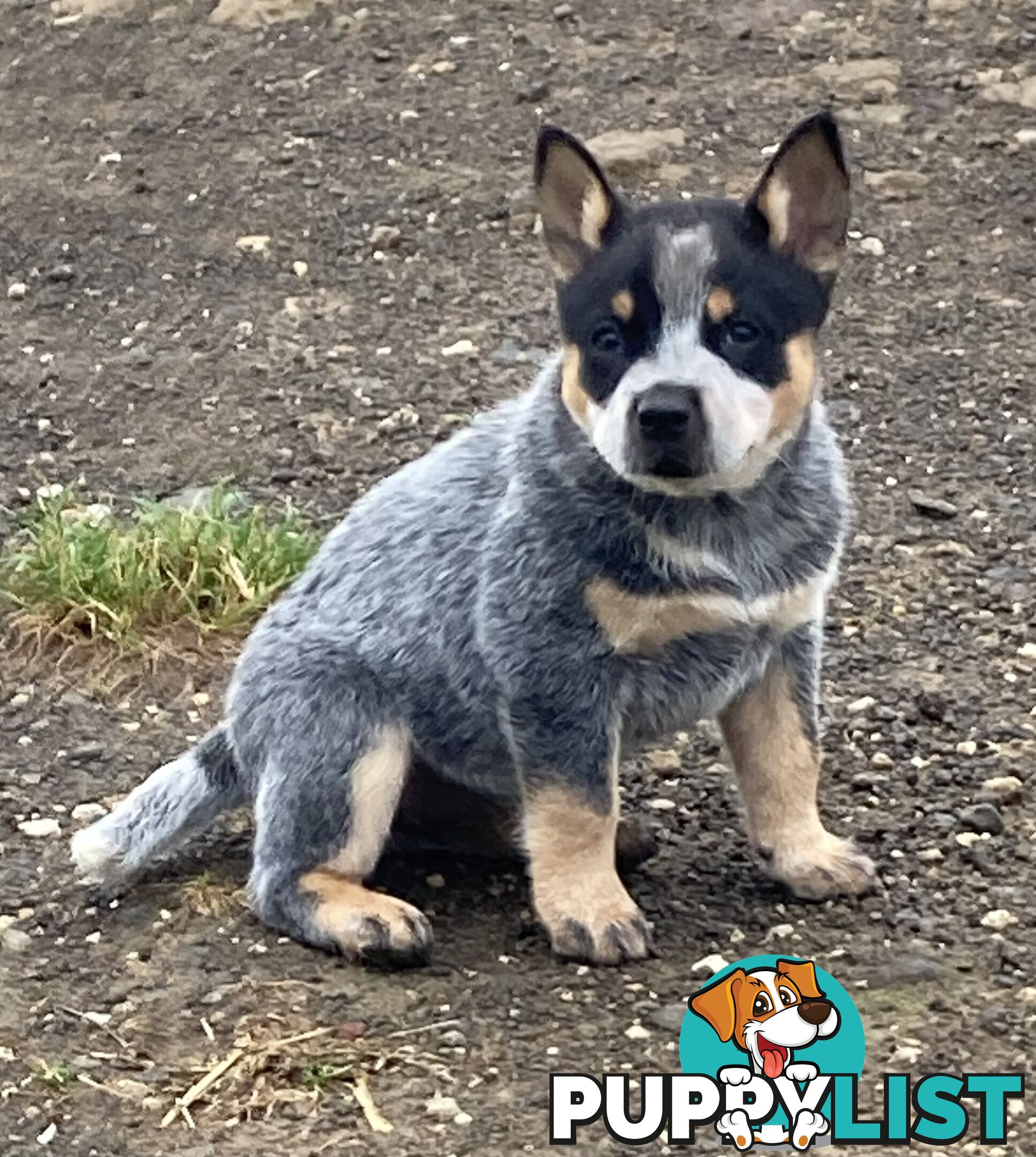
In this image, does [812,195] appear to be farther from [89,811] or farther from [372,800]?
[89,811]

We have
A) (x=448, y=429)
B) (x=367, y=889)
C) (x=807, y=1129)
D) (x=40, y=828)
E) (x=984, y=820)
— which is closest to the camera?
(x=807, y=1129)

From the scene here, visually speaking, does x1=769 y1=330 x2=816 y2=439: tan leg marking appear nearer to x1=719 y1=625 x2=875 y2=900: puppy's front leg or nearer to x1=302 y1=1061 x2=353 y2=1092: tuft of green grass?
x1=719 y1=625 x2=875 y2=900: puppy's front leg

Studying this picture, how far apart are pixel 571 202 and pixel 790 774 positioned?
47.1 inches

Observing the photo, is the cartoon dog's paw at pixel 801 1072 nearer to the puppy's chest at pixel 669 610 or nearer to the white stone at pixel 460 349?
the puppy's chest at pixel 669 610

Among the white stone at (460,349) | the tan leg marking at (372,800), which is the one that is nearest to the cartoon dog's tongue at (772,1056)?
the tan leg marking at (372,800)

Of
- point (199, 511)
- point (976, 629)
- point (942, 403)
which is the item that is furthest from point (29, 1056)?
point (942, 403)

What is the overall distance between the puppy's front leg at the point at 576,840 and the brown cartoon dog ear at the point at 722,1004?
0.32m

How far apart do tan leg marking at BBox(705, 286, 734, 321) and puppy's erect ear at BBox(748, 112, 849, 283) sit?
7.2 inches

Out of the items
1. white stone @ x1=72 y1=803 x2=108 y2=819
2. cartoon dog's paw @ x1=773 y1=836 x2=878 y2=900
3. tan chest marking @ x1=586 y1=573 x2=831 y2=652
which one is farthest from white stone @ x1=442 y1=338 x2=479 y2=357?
tan chest marking @ x1=586 y1=573 x2=831 y2=652

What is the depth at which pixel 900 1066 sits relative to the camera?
376cm

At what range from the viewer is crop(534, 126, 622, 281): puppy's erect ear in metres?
3.93

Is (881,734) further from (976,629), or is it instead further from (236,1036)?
(236,1036)

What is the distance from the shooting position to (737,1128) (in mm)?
3613

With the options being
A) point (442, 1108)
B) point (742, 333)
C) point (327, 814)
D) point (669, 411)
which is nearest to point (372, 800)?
point (327, 814)
